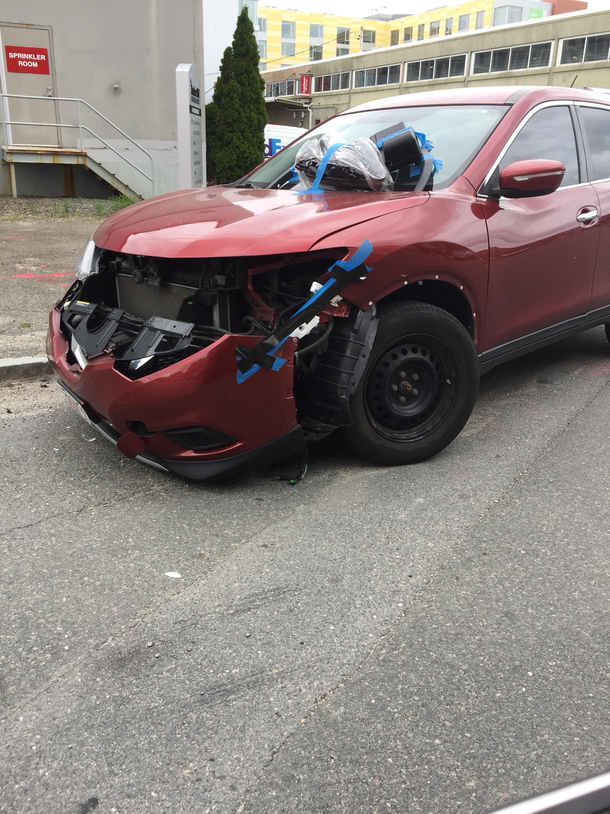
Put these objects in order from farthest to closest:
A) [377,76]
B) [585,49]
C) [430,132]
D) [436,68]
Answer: [377,76], [436,68], [585,49], [430,132]

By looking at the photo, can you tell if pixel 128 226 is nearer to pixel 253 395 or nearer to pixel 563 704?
pixel 253 395

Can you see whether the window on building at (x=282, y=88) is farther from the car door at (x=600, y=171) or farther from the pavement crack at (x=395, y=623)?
the pavement crack at (x=395, y=623)

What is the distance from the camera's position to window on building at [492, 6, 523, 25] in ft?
291

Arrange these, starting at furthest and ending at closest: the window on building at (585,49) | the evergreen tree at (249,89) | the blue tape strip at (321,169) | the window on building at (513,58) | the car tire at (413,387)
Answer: the window on building at (513,58) < the window on building at (585,49) < the evergreen tree at (249,89) < the blue tape strip at (321,169) < the car tire at (413,387)

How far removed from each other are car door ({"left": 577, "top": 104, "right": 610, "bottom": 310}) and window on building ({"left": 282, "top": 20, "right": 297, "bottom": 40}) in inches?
4399

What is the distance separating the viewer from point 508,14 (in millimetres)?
89188

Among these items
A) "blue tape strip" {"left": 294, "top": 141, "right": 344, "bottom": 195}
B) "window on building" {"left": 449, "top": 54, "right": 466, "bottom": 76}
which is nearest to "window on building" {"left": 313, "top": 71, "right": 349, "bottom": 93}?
"window on building" {"left": 449, "top": 54, "right": 466, "bottom": 76}

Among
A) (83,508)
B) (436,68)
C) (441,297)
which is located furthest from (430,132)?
(436,68)

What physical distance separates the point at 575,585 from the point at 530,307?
6.16ft

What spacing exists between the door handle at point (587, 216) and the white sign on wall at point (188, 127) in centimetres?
667

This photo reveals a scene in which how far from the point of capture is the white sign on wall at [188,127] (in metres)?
9.55

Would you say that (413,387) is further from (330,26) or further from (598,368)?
(330,26)

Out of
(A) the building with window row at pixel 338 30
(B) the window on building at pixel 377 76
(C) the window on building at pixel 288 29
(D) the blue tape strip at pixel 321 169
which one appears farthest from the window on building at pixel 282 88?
(D) the blue tape strip at pixel 321 169

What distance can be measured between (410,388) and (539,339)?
49.2 inches
